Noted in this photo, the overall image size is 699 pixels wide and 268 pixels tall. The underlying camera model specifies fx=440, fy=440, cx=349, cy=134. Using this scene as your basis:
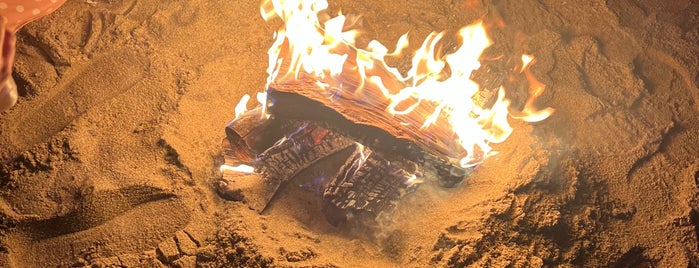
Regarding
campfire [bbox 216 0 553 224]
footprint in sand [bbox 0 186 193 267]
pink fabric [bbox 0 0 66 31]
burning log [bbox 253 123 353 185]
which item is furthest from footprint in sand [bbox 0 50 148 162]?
burning log [bbox 253 123 353 185]

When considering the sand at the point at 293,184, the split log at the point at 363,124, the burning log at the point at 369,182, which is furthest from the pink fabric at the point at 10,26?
the burning log at the point at 369,182

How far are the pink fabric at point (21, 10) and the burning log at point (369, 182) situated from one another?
247cm

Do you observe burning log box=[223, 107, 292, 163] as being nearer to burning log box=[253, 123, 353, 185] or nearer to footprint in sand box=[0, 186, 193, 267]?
burning log box=[253, 123, 353, 185]

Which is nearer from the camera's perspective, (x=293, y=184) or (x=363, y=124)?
(x=363, y=124)

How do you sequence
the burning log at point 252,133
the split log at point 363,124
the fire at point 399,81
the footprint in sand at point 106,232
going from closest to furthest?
1. the footprint in sand at point 106,232
2. the split log at point 363,124
3. the fire at point 399,81
4. the burning log at point 252,133

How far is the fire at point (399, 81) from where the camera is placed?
9.83 feet

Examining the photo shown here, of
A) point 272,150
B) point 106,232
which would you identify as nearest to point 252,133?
point 272,150

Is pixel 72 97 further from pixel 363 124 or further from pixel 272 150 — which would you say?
pixel 363 124

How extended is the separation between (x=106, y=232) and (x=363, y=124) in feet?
5.49

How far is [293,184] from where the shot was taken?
3131 mm

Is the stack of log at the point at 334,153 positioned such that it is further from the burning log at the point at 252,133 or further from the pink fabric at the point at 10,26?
the pink fabric at the point at 10,26

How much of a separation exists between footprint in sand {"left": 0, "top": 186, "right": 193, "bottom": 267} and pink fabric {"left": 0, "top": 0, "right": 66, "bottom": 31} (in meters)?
1.41

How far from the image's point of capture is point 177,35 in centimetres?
386

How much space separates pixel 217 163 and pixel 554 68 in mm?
2868
